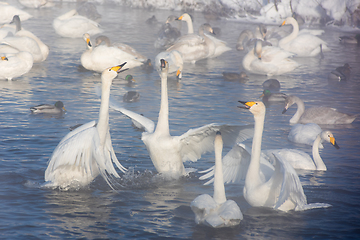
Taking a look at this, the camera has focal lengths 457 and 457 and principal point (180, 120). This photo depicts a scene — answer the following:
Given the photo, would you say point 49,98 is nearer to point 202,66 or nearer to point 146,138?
point 146,138

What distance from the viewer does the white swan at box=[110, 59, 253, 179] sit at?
23.6 feet

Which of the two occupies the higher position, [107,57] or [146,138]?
[107,57]

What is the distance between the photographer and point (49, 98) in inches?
471

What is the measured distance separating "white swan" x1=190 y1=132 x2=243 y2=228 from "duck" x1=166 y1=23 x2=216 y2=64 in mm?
11203

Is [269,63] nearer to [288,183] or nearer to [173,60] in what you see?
[173,60]

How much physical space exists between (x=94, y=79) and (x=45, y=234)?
9.14 m

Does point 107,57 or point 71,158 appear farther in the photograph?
point 107,57

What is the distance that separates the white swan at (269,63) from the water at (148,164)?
38cm

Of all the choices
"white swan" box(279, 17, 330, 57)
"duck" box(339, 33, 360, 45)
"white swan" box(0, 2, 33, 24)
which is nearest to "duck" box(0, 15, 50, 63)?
"white swan" box(0, 2, 33, 24)

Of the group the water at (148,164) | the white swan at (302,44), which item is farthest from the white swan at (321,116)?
the white swan at (302,44)

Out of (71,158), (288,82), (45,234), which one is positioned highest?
(288,82)

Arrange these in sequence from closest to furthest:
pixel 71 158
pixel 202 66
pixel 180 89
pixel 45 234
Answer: pixel 45 234 < pixel 71 158 < pixel 180 89 < pixel 202 66

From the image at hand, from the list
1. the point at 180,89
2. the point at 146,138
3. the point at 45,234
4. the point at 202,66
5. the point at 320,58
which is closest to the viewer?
the point at 45,234

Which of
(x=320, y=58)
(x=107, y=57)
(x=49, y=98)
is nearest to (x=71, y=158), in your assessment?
(x=49, y=98)
